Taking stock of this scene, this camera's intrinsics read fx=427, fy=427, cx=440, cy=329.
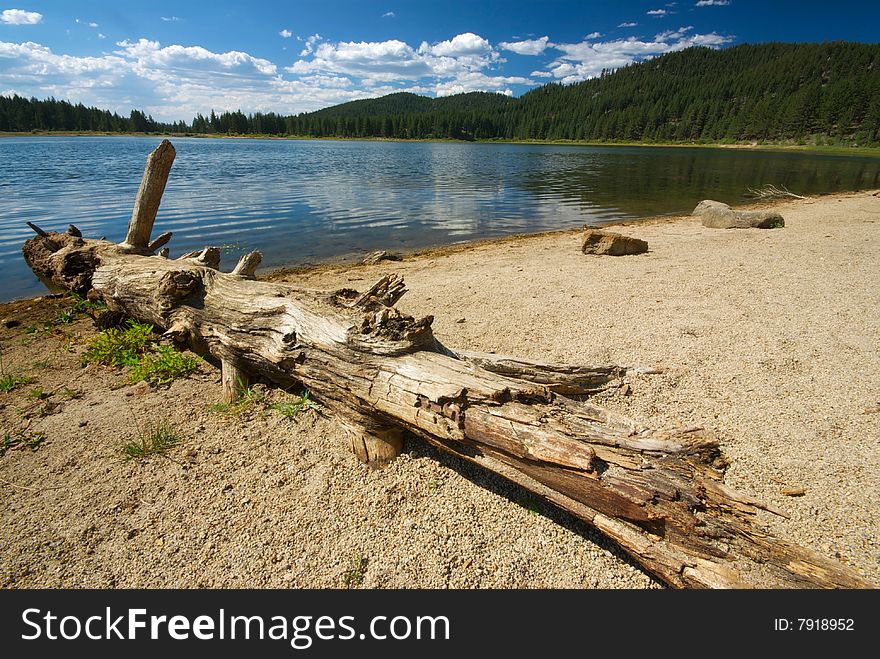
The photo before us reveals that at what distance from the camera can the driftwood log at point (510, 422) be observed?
232 centimetres

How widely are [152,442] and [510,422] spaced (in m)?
3.33

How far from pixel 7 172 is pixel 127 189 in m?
16.2

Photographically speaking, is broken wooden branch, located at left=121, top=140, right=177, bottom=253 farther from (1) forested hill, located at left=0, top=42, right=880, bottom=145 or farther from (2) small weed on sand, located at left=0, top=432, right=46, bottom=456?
(1) forested hill, located at left=0, top=42, right=880, bottom=145

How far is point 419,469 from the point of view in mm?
3580

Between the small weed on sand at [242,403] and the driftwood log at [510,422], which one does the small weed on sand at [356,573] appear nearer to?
the driftwood log at [510,422]

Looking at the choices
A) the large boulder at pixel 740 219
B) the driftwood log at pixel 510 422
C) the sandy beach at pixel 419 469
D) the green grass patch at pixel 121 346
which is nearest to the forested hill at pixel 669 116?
the large boulder at pixel 740 219

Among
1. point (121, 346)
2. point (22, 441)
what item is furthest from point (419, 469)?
point (121, 346)

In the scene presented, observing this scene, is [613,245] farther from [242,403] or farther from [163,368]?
[163,368]

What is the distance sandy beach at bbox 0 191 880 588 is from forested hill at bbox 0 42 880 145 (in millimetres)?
128903

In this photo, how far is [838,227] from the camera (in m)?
13.9


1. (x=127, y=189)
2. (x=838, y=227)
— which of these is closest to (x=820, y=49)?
(x=838, y=227)

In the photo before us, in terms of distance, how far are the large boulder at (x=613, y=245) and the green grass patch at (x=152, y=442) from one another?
1036 cm
